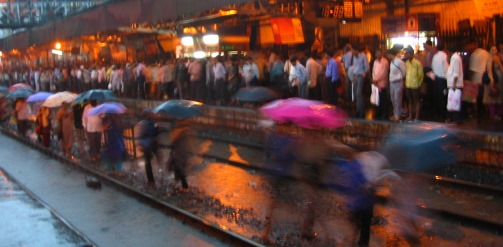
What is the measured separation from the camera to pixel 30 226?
25.5 ft

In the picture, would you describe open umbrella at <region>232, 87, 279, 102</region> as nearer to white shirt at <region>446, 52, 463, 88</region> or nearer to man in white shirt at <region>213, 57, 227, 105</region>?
white shirt at <region>446, 52, 463, 88</region>

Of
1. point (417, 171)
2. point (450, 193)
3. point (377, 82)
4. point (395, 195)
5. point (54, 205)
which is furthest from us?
point (377, 82)

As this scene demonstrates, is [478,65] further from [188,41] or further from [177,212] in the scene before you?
[188,41]

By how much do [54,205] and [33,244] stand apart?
3109 mm

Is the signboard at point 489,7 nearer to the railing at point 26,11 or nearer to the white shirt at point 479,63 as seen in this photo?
the white shirt at point 479,63

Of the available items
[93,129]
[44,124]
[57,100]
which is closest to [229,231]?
[93,129]

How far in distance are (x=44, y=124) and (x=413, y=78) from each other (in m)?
10.0

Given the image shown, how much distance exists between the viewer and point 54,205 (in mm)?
9977

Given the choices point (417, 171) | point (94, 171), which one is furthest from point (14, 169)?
point (417, 171)

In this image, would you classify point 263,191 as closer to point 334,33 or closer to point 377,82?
point 377,82

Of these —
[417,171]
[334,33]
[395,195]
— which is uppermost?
[334,33]

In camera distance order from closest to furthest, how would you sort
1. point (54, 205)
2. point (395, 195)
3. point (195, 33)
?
point (395, 195), point (54, 205), point (195, 33)

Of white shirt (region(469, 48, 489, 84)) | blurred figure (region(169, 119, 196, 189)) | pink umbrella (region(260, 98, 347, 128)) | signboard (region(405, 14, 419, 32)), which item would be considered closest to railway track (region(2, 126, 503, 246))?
blurred figure (region(169, 119, 196, 189))

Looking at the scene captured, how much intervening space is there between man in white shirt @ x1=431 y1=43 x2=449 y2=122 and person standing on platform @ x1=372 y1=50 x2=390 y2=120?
3.58 ft
